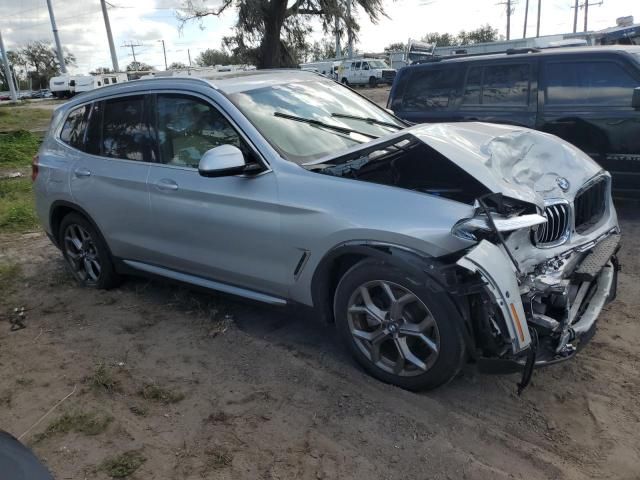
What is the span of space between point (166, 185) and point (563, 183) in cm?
269

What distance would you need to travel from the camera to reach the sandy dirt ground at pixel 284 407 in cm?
272

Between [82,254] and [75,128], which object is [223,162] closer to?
[75,128]

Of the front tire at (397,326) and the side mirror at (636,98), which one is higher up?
the side mirror at (636,98)

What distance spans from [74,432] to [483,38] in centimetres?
7215

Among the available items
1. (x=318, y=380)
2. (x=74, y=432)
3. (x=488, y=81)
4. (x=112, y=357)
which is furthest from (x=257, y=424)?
(x=488, y=81)

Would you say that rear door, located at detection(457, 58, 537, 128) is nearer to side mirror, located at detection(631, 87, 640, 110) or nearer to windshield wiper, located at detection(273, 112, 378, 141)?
side mirror, located at detection(631, 87, 640, 110)

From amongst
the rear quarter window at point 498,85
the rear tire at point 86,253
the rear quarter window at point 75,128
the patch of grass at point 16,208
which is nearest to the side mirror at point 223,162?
the rear tire at point 86,253

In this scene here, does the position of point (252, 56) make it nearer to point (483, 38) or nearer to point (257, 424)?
point (257, 424)

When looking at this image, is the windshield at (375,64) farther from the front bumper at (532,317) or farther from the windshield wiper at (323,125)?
the front bumper at (532,317)

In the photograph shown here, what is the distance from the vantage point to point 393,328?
10.2 feet

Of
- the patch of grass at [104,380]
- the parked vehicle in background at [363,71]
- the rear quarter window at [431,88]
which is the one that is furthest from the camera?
the parked vehicle in background at [363,71]

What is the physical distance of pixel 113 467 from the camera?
9.13 ft

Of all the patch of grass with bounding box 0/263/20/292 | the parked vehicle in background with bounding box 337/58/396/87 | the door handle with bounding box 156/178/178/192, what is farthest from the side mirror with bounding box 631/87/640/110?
the parked vehicle in background with bounding box 337/58/396/87

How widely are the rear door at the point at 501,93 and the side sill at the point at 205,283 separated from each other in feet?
14.4
